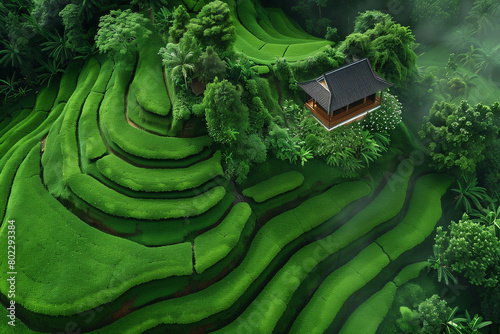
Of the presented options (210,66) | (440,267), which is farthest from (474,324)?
(210,66)

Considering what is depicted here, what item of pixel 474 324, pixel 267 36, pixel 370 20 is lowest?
pixel 474 324

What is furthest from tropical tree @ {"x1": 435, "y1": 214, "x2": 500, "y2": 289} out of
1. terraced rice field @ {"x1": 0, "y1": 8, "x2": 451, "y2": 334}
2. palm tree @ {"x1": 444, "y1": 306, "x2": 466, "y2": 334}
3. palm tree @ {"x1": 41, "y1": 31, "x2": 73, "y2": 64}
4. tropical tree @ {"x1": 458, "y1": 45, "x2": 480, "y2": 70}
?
palm tree @ {"x1": 41, "y1": 31, "x2": 73, "y2": 64}

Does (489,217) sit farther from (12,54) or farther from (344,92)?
(12,54)

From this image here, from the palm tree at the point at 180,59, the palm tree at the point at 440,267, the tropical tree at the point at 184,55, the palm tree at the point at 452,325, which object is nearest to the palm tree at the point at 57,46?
the palm tree at the point at 180,59

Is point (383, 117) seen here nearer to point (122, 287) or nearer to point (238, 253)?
point (238, 253)

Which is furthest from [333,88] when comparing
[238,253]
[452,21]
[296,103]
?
[452,21]
